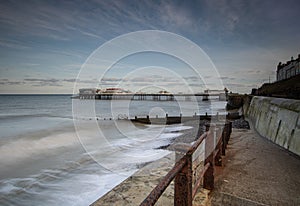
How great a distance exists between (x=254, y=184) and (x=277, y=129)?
4562 mm

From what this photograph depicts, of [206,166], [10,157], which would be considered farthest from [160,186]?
[10,157]

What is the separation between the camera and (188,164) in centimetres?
169

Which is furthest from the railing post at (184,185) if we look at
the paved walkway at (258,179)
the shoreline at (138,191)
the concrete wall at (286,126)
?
the concrete wall at (286,126)

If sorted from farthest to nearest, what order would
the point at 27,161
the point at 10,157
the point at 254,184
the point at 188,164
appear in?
the point at 10,157 → the point at 27,161 → the point at 254,184 → the point at 188,164

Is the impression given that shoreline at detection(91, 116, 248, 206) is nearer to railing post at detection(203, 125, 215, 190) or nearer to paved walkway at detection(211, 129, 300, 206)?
railing post at detection(203, 125, 215, 190)

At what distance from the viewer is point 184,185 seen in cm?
174

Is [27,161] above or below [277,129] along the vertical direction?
below

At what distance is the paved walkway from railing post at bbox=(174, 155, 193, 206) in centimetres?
122

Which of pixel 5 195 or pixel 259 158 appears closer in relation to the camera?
pixel 259 158

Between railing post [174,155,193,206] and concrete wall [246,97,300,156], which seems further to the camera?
concrete wall [246,97,300,156]

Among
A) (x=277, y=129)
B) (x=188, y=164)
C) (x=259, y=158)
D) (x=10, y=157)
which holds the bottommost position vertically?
(x=10, y=157)

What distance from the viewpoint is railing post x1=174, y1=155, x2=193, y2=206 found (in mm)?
1683

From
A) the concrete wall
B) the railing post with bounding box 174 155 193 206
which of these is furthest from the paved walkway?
the railing post with bounding box 174 155 193 206

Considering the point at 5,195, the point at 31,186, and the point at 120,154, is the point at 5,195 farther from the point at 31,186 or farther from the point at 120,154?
the point at 120,154
